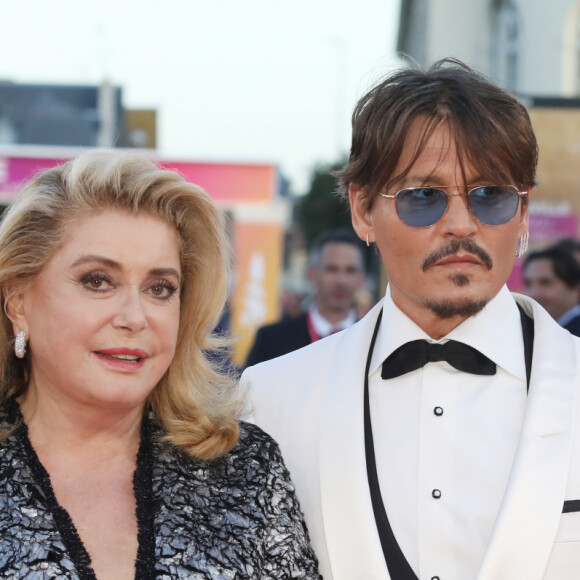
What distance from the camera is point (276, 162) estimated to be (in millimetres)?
12695

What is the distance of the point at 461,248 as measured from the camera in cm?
274

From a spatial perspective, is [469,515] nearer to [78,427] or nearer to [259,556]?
[259,556]

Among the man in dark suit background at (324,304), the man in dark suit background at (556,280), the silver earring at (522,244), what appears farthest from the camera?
the man in dark suit background at (556,280)

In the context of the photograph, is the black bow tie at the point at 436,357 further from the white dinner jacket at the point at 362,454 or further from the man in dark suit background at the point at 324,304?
the man in dark suit background at the point at 324,304

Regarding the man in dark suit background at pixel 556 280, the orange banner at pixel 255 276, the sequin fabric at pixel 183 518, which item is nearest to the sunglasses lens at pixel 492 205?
the sequin fabric at pixel 183 518

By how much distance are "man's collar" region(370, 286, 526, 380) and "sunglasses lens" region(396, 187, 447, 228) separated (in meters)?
0.30

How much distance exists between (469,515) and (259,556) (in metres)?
0.57

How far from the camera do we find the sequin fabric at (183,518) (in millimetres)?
2469

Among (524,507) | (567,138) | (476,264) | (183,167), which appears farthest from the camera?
(183,167)

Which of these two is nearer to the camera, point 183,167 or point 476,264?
point 476,264

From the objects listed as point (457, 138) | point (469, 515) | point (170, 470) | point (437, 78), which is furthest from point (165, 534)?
point (437, 78)

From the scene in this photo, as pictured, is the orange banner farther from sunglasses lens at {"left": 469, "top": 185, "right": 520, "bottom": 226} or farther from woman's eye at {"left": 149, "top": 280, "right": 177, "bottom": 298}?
sunglasses lens at {"left": 469, "top": 185, "right": 520, "bottom": 226}

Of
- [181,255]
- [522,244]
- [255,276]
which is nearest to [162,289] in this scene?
[181,255]

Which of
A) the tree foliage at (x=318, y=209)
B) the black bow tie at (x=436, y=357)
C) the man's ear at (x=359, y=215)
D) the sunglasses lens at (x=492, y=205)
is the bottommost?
the tree foliage at (x=318, y=209)
